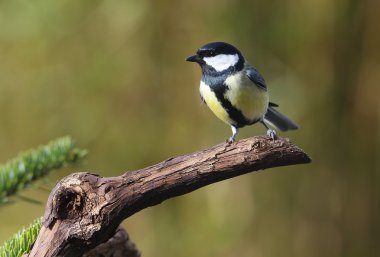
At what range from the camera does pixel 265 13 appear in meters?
1.62

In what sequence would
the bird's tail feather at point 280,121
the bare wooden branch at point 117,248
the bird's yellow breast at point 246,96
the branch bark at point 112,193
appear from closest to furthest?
1. the branch bark at point 112,193
2. the bare wooden branch at point 117,248
3. the bird's yellow breast at point 246,96
4. the bird's tail feather at point 280,121

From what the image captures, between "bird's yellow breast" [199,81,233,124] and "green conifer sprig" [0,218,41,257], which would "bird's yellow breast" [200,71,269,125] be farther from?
"green conifer sprig" [0,218,41,257]

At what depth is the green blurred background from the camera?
160 cm

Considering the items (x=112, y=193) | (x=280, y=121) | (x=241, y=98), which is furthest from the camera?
(x=280, y=121)

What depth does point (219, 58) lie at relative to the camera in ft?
3.31

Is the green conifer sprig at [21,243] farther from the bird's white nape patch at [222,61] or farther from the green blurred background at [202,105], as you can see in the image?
the green blurred background at [202,105]

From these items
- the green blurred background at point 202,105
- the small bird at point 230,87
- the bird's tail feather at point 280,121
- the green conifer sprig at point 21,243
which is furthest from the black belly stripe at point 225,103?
the green blurred background at point 202,105

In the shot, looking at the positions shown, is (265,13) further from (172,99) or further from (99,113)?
(99,113)

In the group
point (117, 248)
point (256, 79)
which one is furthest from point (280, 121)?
point (117, 248)

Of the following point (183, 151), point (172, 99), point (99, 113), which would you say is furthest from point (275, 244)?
point (99, 113)

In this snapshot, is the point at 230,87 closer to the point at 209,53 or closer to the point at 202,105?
the point at 209,53

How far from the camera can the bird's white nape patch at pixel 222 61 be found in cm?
101

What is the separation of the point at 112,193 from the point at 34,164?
22 cm

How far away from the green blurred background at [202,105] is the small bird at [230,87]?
0.55 metres
